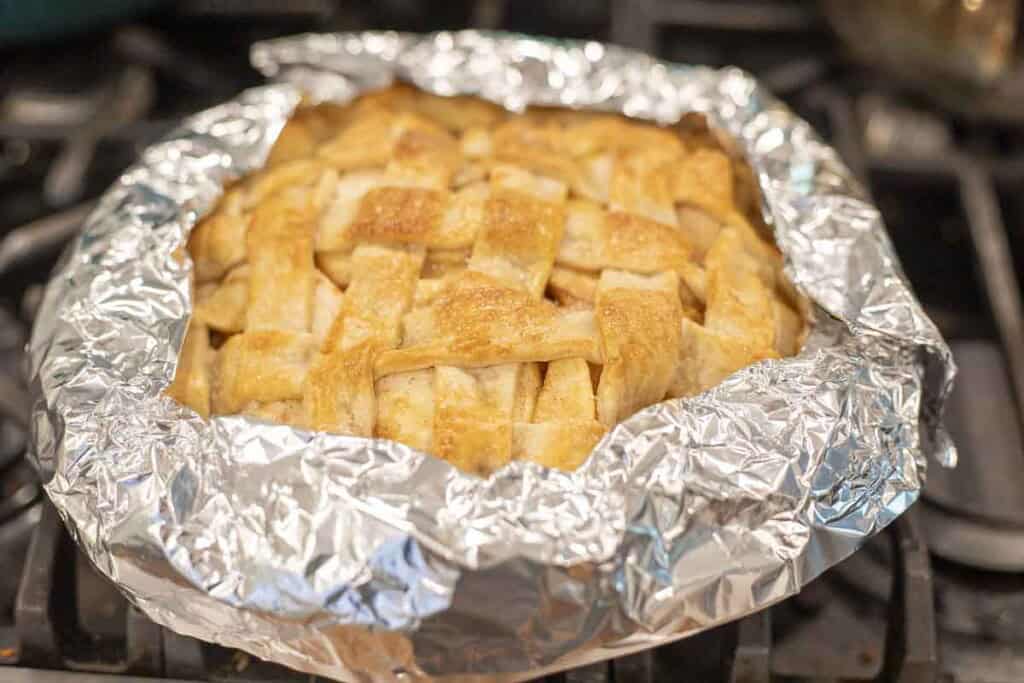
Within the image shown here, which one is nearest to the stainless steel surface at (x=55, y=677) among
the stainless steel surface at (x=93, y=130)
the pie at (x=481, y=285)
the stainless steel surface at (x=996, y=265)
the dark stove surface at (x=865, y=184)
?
the dark stove surface at (x=865, y=184)

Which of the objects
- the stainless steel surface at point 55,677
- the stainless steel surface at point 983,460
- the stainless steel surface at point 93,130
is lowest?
the stainless steel surface at point 55,677

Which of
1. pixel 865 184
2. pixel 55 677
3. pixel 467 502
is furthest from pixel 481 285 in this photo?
pixel 865 184

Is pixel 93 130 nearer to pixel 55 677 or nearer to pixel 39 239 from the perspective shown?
pixel 39 239

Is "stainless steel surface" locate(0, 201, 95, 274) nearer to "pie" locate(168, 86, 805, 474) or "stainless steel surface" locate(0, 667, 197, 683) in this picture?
"pie" locate(168, 86, 805, 474)

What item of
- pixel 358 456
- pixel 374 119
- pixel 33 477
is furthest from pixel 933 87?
pixel 33 477

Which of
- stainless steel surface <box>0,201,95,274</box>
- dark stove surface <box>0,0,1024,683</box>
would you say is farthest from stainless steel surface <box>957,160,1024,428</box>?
stainless steel surface <box>0,201,95,274</box>

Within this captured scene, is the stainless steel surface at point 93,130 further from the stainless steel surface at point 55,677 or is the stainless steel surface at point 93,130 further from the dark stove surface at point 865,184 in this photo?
the stainless steel surface at point 55,677
